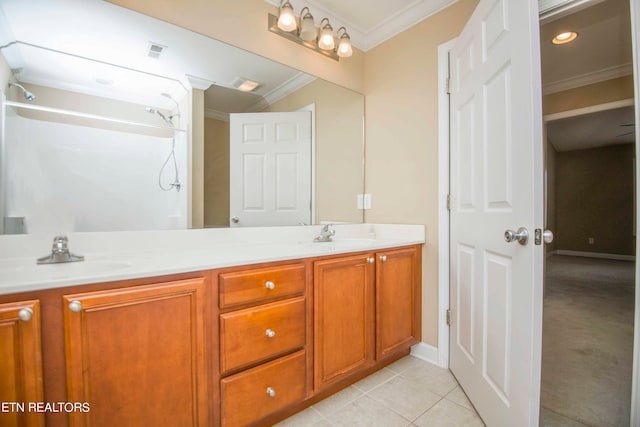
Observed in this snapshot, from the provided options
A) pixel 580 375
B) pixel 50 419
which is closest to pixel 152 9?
pixel 50 419

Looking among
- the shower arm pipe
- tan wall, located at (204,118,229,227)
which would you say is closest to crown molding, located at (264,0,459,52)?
tan wall, located at (204,118,229,227)

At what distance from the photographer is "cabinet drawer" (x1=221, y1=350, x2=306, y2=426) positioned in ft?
3.65

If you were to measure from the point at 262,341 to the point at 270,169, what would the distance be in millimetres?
1071

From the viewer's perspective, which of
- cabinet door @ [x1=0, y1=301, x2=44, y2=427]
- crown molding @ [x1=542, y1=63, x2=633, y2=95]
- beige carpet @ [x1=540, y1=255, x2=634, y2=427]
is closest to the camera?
cabinet door @ [x1=0, y1=301, x2=44, y2=427]

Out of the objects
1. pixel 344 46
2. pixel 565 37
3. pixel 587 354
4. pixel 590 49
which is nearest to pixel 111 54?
pixel 344 46

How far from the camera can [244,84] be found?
1.74m

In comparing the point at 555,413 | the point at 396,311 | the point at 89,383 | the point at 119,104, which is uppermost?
the point at 119,104

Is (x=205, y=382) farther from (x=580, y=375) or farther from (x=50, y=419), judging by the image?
(x=580, y=375)

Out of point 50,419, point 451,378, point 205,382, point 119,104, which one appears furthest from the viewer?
point 451,378

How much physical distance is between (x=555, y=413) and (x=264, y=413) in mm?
1470

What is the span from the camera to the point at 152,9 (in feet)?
4.55

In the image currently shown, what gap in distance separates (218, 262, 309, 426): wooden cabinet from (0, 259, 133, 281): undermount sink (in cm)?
43

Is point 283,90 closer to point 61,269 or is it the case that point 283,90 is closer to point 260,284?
point 260,284

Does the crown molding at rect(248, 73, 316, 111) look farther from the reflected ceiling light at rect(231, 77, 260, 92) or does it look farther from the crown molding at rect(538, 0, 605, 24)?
the crown molding at rect(538, 0, 605, 24)
